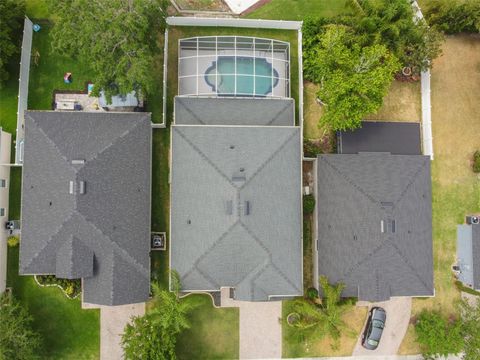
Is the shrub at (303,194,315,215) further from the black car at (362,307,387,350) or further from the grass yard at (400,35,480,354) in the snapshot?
the grass yard at (400,35,480,354)

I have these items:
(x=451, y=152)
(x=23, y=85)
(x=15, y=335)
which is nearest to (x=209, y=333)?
(x=15, y=335)

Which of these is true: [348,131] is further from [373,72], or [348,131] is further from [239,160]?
[239,160]

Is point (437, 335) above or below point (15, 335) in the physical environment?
below

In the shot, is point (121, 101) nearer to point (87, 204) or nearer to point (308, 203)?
point (87, 204)

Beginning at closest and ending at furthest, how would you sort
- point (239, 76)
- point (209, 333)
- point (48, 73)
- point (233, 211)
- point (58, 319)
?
point (233, 211) < point (58, 319) < point (239, 76) < point (209, 333) < point (48, 73)

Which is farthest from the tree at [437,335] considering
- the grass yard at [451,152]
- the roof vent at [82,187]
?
the roof vent at [82,187]

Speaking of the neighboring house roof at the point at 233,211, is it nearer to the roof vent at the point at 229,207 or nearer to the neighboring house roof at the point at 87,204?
the roof vent at the point at 229,207

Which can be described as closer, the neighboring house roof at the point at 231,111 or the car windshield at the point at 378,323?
the neighboring house roof at the point at 231,111

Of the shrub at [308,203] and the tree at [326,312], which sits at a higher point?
the shrub at [308,203]
